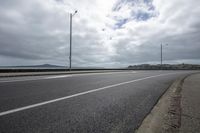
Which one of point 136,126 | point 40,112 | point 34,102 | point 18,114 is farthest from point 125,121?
point 34,102

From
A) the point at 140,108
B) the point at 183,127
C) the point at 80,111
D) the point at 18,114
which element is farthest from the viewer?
the point at 140,108

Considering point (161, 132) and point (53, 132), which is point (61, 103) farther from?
point (161, 132)

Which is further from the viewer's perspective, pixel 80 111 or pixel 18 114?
pixel 80 111

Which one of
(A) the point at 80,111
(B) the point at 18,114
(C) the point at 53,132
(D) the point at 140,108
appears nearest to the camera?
(C) the point at 53,132

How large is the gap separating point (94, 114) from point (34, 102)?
2.17m

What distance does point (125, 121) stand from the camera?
3.45 m

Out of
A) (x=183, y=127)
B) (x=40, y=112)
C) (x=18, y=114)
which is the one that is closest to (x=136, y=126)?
(x=183, y=127)

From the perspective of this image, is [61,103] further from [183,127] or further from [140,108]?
[183,127]

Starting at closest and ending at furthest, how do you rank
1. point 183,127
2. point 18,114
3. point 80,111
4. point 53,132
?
point 53,132 → point 183,127 → point 18,114 → point 80,111

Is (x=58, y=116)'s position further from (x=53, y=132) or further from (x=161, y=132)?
(x=161, y=132)

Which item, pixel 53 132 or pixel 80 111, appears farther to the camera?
pixel 80 111

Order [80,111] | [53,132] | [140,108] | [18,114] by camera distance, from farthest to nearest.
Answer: [140,108]
[80,111]
[18,114]
[53,132]

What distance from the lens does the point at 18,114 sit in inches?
145

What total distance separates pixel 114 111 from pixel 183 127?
1733 millimetres
